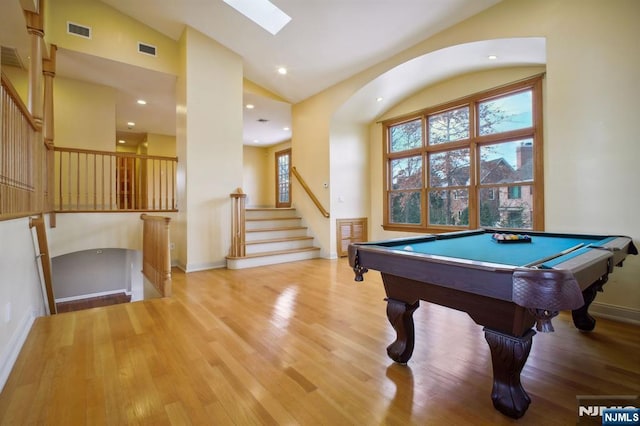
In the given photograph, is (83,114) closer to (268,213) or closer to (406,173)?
(268,213)

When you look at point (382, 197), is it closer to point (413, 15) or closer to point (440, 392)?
point (413, 15)

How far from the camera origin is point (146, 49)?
495 cm

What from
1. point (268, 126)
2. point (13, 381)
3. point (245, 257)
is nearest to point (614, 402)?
point (13, 381)

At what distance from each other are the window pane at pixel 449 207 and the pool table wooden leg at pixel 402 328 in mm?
3549

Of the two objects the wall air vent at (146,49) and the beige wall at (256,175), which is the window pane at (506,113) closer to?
the wall air vent at (146,49)

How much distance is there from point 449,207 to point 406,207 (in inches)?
33.6

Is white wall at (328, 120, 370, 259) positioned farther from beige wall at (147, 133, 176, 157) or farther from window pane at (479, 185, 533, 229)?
beige wall at (147, 133, 176, 157)

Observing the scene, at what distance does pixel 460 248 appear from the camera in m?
2.00

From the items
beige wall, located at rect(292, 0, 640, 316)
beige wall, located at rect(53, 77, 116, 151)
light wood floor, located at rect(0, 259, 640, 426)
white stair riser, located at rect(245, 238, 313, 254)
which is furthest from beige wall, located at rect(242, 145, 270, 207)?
beige wall, located at rect(292, 0, 640, 316)

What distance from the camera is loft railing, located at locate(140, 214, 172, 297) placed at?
343cm

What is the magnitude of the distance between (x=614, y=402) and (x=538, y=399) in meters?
0.37

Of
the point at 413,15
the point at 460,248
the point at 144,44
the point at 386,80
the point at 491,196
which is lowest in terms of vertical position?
the point at 460,248

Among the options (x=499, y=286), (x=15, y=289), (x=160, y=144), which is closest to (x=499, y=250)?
(x=499, y=286)

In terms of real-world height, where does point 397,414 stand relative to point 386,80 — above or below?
below
